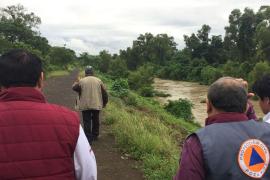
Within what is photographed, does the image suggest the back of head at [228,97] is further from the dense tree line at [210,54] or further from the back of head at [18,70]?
the dense tree line at [210,54]

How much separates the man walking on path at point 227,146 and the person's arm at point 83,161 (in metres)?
0.54

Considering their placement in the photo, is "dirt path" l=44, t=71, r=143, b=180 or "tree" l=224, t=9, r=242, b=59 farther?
"tree" l=224, t=9, r=242, b=59

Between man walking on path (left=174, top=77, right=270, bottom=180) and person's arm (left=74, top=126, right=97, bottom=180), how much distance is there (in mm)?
537

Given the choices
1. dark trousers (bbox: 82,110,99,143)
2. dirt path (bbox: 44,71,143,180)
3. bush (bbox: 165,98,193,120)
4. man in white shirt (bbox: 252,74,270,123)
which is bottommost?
bush (bbox: 165,98,193,120)

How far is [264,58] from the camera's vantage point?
5128cm

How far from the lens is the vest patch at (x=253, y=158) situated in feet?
8.96

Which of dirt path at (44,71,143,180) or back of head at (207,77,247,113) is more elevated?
back of head at (207,77,247,113)

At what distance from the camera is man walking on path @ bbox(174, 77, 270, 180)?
2723mm

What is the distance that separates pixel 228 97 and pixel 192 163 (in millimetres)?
513

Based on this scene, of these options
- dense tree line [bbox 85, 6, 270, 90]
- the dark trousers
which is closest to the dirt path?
the dark trousers

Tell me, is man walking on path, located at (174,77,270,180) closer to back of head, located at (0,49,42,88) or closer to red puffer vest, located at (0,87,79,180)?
red puffer vest, located at (0,87,79,180)

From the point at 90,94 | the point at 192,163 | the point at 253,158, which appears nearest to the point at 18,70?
the point at 192,163

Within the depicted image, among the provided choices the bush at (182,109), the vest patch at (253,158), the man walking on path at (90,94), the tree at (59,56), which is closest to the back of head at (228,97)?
the vest patch at (253,158)

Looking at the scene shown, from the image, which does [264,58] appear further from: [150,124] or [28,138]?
[28,138]
